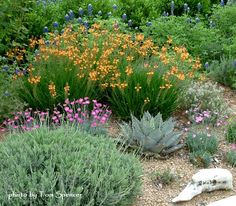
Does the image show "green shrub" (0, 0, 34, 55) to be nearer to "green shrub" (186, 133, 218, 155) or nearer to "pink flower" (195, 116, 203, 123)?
"pink flower" (195, 116, 203, 123)

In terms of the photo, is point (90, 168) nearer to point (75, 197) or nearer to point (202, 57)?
point (75, 197)

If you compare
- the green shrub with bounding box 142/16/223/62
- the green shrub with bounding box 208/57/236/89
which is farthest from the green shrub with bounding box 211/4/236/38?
the green shrub with bounding box 208/57/236/89

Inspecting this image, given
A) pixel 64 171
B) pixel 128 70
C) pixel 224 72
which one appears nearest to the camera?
pixel 64 171

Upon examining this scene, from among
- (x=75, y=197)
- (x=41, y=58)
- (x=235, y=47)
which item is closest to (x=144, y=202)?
(x=75, y=197)

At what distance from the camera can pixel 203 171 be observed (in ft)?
15.1

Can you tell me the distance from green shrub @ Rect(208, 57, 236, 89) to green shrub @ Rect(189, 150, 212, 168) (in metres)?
2.35

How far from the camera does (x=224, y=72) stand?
7.27m

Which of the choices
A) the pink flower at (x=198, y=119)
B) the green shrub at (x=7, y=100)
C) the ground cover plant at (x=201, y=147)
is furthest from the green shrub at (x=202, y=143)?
the green shrub at (x=7, y=100)

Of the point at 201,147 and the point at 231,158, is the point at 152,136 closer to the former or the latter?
the point at 201,147

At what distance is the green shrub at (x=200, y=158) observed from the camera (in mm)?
Answer: 5012

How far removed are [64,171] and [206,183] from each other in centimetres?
136

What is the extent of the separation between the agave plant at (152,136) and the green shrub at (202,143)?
113 mm

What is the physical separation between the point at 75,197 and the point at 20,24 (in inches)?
137

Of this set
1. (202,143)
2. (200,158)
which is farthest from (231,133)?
(200,158)
